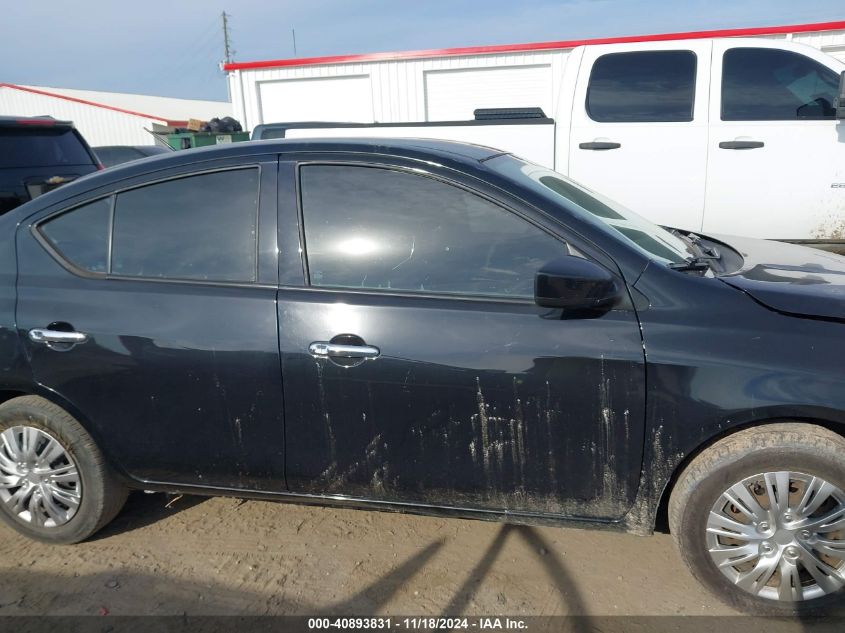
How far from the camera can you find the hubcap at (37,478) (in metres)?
3.02

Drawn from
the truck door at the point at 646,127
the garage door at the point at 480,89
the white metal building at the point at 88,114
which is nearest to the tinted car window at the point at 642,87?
the truck door at the point at 646,127

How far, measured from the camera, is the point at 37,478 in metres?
3.05

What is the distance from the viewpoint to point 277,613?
2.70 m

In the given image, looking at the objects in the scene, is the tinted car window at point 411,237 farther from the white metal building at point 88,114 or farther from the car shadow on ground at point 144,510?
the white metal building at point 88,114

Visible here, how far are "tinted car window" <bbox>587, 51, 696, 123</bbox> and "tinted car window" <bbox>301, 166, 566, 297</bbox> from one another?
12.0 ft

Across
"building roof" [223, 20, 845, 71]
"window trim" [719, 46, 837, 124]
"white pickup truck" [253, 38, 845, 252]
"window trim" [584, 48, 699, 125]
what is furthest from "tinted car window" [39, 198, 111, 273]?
"building roof" [223, 20, 845, 71]

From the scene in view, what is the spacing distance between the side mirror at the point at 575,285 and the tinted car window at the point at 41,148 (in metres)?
5.57

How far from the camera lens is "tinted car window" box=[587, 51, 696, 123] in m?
5.67

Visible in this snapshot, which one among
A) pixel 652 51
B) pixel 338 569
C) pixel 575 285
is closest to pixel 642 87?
pixel 652 51

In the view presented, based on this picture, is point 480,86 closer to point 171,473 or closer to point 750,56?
point 750,56

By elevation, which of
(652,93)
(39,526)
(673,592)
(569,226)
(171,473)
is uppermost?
(652,93)

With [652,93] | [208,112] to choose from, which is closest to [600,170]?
[652,93]

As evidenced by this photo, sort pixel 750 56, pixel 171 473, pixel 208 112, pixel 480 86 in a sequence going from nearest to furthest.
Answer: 1. pixel 171 473
2. pixel 750 56
3. pixel 480 86
4. pixel 208 112

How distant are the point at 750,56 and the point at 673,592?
4.54m
